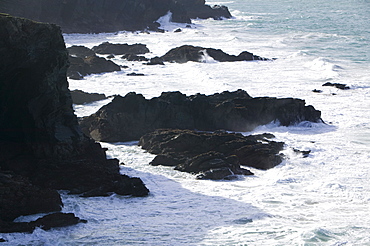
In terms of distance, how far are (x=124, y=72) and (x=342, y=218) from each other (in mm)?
28347

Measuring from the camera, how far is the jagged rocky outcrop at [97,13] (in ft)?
217

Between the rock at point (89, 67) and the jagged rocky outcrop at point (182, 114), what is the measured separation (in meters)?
15.1

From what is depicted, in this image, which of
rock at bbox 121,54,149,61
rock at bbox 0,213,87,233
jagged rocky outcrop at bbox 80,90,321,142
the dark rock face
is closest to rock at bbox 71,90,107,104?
jagged rocky outcrop at bbox 80,90,321,142

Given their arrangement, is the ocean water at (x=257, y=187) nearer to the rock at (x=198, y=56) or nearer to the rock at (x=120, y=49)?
the rock at (x=198, y=56)

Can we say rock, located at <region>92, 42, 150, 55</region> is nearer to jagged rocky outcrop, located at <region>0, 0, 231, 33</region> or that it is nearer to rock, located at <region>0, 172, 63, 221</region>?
jagged rocky outcrop, located at <region>0, 0, 231, 33</region>

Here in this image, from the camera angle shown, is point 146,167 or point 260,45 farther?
point 260,45

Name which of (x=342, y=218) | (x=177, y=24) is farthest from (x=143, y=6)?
(x=342, y=218)

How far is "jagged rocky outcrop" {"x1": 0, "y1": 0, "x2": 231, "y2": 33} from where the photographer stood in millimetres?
66188

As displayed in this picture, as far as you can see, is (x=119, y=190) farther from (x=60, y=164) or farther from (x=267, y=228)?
(x=267, y=228)

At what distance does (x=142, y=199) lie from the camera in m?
15.9

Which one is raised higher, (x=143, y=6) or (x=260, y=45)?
(x=143, y=6)

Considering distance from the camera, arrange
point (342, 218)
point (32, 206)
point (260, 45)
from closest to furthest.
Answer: point (32, 206) < point (342, 218) < point (260, 45)

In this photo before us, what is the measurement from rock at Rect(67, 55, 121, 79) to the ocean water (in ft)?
3.04

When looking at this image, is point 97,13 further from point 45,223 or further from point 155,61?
point 45,223
